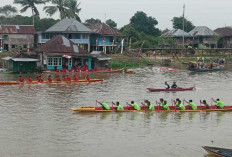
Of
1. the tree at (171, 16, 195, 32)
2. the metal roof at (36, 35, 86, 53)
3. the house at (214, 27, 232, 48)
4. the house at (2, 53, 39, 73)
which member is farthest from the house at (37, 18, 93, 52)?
the tree at (171, 16, 195, 32)

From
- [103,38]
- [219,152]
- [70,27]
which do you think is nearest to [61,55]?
[70,27]

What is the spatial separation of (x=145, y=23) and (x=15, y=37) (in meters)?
34.1

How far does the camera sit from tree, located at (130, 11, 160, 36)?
8864 centimetres

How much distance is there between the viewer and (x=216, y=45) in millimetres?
83250

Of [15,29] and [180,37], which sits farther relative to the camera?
[180,37]

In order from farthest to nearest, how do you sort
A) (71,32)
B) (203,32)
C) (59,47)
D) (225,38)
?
(225,38), (203,32), (71,32), (59,47)

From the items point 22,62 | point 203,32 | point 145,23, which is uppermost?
point 145,23

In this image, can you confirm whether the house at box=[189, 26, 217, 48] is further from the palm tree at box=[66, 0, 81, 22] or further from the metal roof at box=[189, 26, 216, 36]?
the palm tree at box=[66, 0, 81, 22]

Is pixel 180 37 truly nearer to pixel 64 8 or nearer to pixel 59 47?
pixel 64 8

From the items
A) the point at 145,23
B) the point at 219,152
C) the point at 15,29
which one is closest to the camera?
the point at 219,152

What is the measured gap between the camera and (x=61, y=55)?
5156 centimetres

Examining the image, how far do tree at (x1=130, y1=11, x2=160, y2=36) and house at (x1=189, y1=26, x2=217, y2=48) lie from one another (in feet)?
32.8

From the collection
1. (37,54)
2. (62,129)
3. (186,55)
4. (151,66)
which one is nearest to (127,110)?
(62,129)

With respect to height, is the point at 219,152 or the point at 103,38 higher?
the point at 103,38
